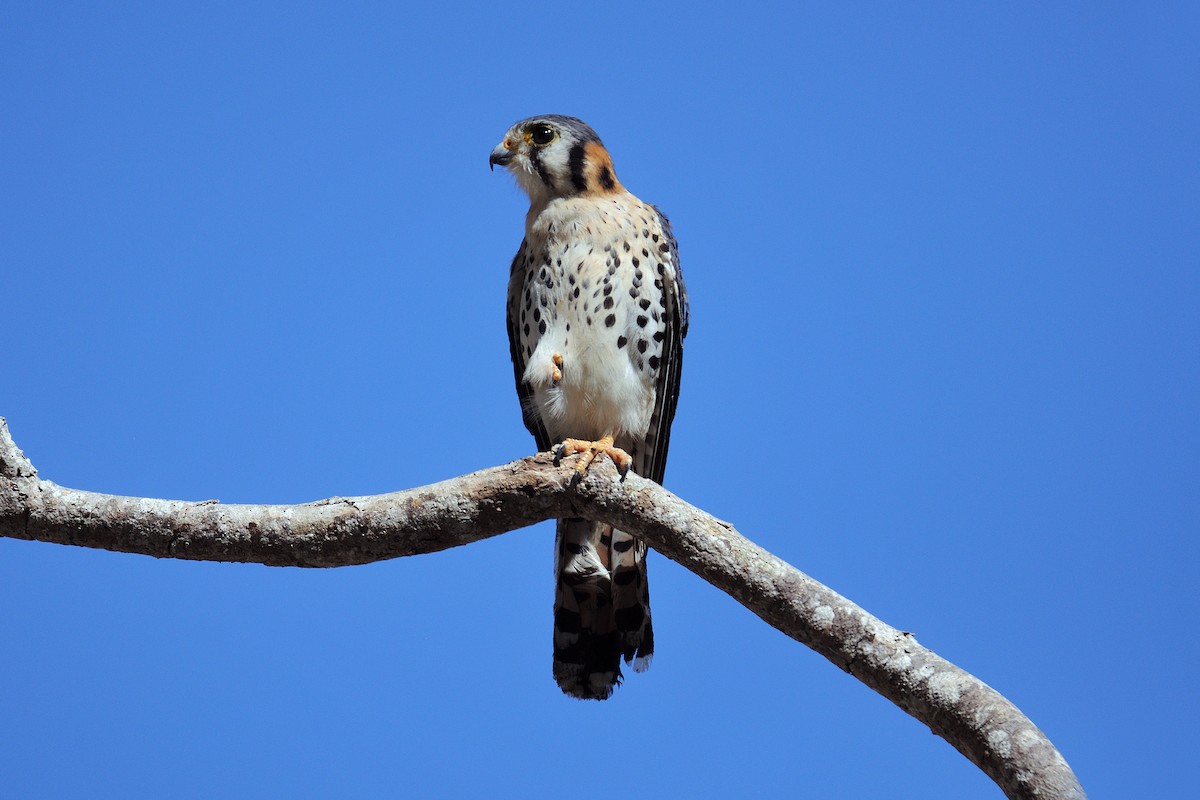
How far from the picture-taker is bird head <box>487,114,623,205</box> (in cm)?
423

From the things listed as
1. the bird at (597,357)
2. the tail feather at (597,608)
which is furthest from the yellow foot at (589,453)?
the tail feather at (597,608)

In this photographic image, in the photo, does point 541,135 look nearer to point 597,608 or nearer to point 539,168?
point 539,168

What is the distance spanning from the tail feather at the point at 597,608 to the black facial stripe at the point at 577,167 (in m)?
1.23

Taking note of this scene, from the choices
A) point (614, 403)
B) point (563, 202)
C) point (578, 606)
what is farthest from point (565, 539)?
point (563, 202)

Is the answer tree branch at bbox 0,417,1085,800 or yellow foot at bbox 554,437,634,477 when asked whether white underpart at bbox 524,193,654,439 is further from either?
tree branch at bbox 0,417,1085,800

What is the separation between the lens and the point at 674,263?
→ 417 centimetres

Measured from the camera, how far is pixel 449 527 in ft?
10.1

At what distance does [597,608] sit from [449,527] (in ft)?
3.24

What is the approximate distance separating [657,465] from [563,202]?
1034 mm

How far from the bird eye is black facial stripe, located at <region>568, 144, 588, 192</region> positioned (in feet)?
0.34

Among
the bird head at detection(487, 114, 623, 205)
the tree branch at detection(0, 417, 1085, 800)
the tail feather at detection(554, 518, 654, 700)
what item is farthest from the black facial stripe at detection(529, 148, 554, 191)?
the tree branch at detection(0, 417, 1085, 800)

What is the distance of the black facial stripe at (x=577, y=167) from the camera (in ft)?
13.9

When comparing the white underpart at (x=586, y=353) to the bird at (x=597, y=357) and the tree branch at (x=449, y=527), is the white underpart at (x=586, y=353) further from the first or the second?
the tree branch at (x=449, y=527)

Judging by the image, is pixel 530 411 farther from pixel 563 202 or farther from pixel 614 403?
pixel 563 202
